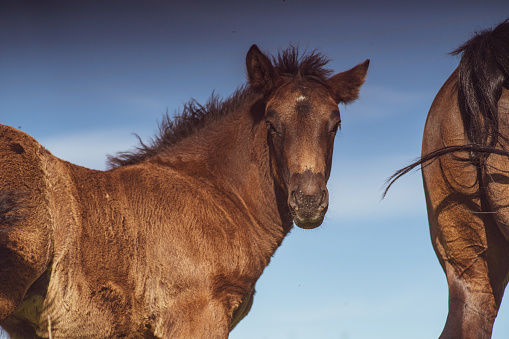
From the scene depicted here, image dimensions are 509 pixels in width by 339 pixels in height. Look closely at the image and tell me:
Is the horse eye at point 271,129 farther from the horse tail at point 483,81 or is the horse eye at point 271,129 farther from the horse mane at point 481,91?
the horse tail at point 483,81

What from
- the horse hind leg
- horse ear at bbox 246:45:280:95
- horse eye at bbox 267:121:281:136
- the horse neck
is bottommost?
the horse hind leg

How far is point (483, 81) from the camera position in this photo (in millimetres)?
4848

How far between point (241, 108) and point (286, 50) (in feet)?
2.59

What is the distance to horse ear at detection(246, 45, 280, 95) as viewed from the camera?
5914mm

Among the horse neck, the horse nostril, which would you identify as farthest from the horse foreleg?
the horse nostril

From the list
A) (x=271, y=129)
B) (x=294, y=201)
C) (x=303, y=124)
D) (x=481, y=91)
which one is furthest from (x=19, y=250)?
(x=481, y=91)

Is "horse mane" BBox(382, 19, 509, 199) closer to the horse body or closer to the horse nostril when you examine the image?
the horse body

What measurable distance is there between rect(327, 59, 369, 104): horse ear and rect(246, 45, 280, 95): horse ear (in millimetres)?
609

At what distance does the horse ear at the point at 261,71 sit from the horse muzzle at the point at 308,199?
1.12m

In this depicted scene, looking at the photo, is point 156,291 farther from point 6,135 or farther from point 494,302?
point 494,302

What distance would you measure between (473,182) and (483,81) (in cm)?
84

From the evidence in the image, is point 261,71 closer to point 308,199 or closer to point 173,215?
point 308,199

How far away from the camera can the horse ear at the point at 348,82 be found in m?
6.12

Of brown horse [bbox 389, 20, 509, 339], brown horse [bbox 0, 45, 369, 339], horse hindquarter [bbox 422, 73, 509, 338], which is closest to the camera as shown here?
brown horse [bbox 389, 20, 509, 339]
